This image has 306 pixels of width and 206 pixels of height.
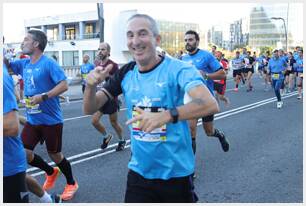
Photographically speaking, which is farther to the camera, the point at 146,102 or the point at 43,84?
the point at 43,84

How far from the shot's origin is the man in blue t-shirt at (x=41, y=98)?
4.58 m

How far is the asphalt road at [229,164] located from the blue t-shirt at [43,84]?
864 mm

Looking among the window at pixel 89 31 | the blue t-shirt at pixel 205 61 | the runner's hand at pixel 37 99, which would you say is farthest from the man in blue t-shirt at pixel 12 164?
the window at pixel 89 31

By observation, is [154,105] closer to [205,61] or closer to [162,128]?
[162,128]

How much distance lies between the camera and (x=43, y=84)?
15.2 feet

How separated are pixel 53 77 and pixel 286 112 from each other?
28.5 ft

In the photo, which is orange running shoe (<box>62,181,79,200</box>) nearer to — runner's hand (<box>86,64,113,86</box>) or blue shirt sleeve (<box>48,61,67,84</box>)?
blue shirt sleeve (<box>48,61,67,84</box>)

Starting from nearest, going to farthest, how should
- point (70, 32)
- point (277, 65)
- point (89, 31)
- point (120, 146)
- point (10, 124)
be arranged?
1. point (10, 124)
2. point (120, 146)
3. point (277, 65)
4. point (89, 31)
5. point (70, 32)

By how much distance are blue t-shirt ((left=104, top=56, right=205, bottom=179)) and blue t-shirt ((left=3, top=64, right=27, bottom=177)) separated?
0.72 m

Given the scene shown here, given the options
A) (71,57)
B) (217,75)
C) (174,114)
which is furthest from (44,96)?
(71,57)

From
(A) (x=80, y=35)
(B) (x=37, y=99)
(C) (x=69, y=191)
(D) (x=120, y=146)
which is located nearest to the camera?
(B) (x=37, y=99)

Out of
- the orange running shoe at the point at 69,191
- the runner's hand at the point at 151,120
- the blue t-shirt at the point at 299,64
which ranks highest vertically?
the runner's hand at the point at 151,120

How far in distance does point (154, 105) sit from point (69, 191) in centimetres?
255

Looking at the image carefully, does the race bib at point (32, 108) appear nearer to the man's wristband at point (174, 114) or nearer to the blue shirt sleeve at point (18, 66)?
the blue shirt sleeve at point (18, 66)
